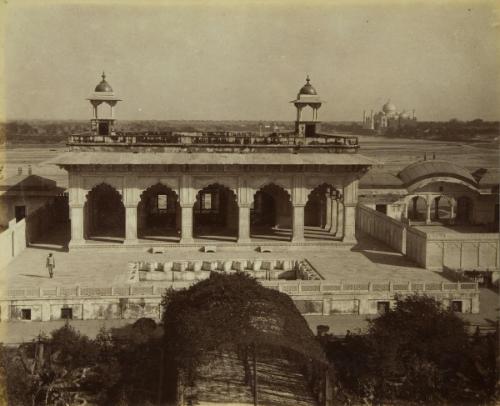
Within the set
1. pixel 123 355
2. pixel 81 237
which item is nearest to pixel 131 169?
pixel 81 237

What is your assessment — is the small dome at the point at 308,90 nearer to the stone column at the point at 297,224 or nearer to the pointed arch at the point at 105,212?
the stone column at the point at 297,224

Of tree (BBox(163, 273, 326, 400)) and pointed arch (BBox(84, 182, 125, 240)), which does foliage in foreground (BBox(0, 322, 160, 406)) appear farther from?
pointed arch (BBox(84, 182, 125, 240))

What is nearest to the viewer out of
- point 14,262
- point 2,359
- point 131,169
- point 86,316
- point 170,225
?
point 2,359

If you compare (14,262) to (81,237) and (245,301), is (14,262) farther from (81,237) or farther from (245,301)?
(245,301)

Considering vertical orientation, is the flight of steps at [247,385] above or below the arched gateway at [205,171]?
below

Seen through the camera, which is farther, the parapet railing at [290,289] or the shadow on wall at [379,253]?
the shadow on wall at [379,253]

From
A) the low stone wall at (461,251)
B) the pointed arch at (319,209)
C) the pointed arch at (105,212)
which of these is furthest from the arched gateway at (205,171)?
the low stone wall at (461,251)

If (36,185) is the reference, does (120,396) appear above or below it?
below

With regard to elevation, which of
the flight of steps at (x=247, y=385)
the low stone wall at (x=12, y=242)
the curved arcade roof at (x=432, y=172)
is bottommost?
the flight of steps at (x=247, y=385)
